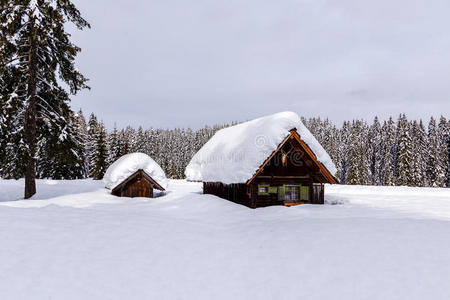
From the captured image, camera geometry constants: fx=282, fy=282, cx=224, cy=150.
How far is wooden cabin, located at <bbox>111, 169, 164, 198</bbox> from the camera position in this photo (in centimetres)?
2161

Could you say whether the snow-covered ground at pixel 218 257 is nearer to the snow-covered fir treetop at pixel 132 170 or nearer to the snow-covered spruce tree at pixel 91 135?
the snow-covered fir treetop at pixel 132 170

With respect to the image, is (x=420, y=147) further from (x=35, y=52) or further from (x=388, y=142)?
(x=35, y=52)

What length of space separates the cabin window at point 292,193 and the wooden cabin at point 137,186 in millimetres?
10362

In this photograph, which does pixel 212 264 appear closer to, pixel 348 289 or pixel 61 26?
pixel 348 289

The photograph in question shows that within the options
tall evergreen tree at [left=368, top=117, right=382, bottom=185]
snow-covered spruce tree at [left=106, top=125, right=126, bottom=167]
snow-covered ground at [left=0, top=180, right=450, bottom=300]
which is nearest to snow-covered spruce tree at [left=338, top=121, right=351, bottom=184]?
tall evergreen tree at [left=368, top=117, right=382, bottom=185]

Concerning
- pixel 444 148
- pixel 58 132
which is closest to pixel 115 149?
pixel 58 132

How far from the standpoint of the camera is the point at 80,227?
9945 mm

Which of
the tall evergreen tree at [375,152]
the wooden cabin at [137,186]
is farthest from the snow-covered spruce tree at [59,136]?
the tall evergreen tree at [375,152]

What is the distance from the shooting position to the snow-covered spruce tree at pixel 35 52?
53.0 ft

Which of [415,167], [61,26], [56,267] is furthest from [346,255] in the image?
[415,167]

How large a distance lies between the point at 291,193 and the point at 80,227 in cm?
1200

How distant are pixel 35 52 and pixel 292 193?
59.1ft

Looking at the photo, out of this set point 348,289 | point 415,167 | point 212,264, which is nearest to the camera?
point 348,289

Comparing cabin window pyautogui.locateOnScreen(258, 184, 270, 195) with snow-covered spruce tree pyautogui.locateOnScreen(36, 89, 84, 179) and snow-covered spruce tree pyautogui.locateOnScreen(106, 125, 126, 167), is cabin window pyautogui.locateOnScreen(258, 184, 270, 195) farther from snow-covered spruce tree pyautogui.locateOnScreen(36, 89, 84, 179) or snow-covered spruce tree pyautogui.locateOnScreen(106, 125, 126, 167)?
snow-covered spruce tree pyautogui.locateOnScreen(106, 125, 126, 167)
